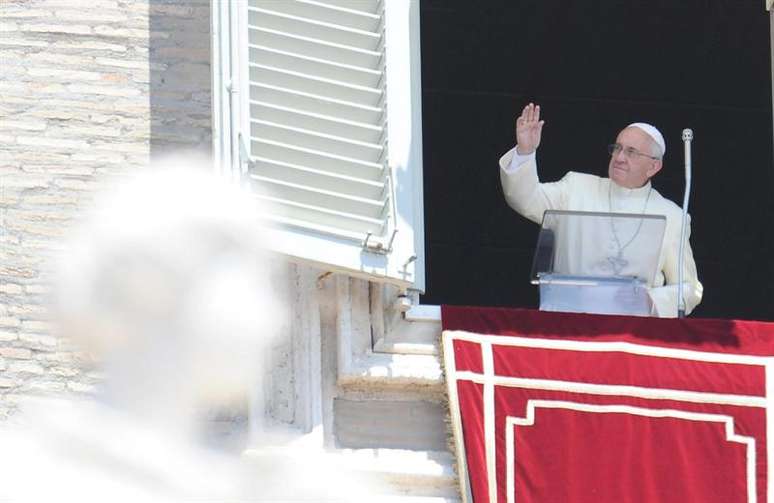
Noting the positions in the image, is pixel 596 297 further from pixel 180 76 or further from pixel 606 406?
pixel 180 76

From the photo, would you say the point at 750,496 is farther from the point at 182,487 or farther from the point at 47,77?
the point at 47,77

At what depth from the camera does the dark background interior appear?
41.3ft

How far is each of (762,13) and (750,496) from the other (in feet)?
10.1

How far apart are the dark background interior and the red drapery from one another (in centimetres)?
241

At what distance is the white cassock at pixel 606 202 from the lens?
10.7 meters

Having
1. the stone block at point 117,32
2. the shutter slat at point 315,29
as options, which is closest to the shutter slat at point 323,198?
the shutter slat at point 315,29

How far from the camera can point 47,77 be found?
10539 millimetres

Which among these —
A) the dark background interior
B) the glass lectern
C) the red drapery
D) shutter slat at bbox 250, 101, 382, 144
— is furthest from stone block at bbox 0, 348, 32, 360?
the dark background interior

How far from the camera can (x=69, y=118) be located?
34.4 feet

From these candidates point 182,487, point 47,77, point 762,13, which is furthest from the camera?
point 762,13

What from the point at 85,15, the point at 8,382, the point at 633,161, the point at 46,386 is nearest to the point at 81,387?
the point at 46,386

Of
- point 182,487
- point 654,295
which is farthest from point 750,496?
point 182,487

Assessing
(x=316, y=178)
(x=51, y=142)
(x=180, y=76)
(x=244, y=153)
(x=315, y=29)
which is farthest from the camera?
(x=180, y=76)

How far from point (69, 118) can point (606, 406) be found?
188 cm
